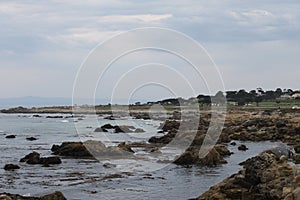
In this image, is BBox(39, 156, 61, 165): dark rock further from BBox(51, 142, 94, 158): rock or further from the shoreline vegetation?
the shoreline vegetation

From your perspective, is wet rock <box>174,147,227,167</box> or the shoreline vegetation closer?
the shoreline vegetation

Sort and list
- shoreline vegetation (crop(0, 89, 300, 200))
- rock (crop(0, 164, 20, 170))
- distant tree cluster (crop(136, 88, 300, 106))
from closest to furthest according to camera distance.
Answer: shoreline vegetation (crop(0, 89, 300, 200)) → rock (crop(0, 164, 20, 170)) → distant tree cluster (crop(136, 88, 300, 106))

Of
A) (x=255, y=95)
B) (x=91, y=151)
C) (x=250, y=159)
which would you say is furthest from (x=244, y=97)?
(x=250, y=159)

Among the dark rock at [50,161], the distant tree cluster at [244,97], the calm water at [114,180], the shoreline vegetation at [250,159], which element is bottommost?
the calm water at [114,180]

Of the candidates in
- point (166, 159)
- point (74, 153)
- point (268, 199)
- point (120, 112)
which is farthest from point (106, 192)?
point (120, 112)

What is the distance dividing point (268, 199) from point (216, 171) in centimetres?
1424

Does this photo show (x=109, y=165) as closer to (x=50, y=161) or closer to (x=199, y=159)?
(x=50, y=161)

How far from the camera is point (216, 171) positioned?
33562 mm

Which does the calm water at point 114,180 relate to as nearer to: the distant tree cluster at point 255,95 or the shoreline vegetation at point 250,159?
the shoreline vegetation at point 250,159

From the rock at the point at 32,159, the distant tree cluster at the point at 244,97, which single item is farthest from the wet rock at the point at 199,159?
the distant tree cluster at the point at 244,97

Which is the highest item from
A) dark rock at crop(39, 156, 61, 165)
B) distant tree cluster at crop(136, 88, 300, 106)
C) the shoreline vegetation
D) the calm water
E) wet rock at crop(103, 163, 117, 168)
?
distant tree cluster at crop(136, 88, 300, 106)

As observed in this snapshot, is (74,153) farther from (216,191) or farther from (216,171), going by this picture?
(216,191)

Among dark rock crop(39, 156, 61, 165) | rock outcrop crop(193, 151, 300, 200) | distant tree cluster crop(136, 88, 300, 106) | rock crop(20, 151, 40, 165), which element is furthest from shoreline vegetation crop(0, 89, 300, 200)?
distant tree cluster crop(136, 88, 300, 106)

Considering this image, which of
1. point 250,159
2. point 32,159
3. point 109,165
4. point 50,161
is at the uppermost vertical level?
point 250,159
